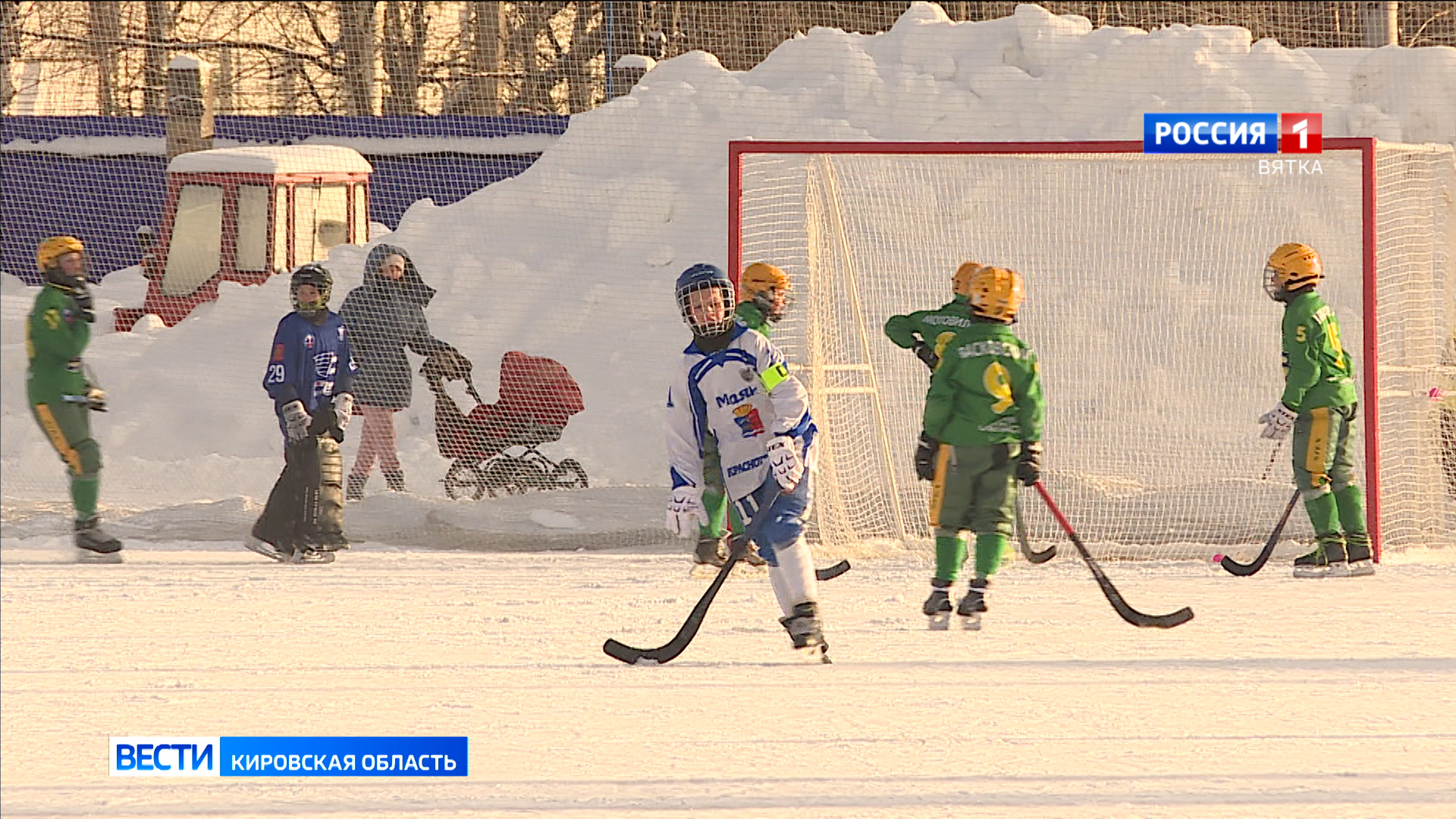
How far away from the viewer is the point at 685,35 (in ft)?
63.5

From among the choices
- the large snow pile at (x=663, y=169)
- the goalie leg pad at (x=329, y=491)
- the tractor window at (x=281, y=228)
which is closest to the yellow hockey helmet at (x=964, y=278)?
the goalie leg pad at (x=329, y=491)

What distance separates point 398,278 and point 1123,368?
4699mm

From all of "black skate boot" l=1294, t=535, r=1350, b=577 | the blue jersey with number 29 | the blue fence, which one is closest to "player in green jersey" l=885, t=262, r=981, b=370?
"black skate boot" l=1294, t=535, r=1350, b=577

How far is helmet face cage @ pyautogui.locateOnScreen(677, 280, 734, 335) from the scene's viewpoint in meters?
6.12

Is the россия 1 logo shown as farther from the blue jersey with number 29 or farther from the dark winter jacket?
the blue jersey with number 29

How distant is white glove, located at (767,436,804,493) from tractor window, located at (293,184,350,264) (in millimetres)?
10537

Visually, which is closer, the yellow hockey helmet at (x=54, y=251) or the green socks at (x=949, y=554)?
the green socks at (x=949, y=554)

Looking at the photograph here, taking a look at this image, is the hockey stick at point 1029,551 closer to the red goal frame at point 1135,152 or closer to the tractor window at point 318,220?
the red goal frame at point 1135,152

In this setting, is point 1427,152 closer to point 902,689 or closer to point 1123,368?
point 1123,368

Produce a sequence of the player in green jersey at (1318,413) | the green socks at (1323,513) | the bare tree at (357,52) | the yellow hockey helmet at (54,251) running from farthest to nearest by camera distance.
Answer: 1. the bare tree at (357,52)
2. the yellow hockey helmet at (54,251)
3. the green socks at (1323,513)
4. the player in green jersey at (1318,413)

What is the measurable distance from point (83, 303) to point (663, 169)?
7185mm

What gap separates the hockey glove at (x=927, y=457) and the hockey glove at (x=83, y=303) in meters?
3.83

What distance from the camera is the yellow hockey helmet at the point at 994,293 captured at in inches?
272

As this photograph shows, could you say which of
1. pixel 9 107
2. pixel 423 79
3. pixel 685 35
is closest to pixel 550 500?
pixel 685 35
